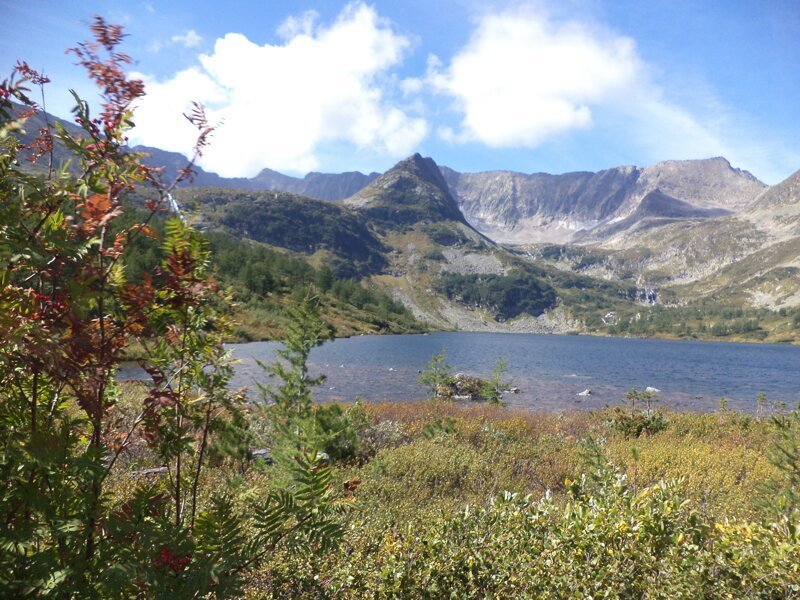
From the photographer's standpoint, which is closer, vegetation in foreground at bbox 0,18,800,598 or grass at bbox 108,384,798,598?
vegetation in foreground at bbox 0,18,800,598

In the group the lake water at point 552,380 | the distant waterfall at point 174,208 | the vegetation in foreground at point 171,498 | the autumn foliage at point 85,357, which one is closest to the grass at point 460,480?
the vegetation in foreground at point 171,498

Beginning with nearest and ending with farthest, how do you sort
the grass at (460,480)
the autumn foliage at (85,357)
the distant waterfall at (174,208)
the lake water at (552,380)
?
1. the autumn foliage at (85,357)
2. the distant waterfall at (174,208)
3. the grass at (460,480)
4. the lake water at (552,380)

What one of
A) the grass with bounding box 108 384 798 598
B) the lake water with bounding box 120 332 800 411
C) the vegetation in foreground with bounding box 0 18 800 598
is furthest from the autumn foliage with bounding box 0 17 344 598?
the lake water with bounding box 120 332 800 411

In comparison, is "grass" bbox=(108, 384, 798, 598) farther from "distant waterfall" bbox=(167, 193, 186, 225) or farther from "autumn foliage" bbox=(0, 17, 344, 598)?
"distant waterfall" bbox=(167, 193, 186, 225)

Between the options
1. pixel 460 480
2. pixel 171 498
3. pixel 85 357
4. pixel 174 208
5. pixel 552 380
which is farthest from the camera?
pixel 552 380

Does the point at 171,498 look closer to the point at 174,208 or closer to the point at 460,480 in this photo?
the point at 174,208

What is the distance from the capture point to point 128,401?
1521 centimetres

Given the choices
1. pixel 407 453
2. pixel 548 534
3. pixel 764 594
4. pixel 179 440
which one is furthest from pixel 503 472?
pixel 179 440

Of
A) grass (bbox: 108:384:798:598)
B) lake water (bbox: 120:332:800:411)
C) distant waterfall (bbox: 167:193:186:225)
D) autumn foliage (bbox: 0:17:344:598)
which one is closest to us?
autumn foliage (bbox: 0:17:344:598)

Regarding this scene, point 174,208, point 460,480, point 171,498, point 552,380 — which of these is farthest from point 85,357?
point 552,380

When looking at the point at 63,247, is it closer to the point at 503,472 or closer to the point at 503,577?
the point at 503,577

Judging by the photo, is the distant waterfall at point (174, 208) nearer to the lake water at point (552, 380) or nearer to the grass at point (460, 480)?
the grass at point (460, 480)

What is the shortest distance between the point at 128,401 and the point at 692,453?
705 inches

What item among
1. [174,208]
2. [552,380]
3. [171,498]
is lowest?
[552,380]
